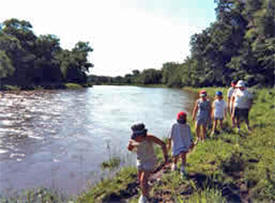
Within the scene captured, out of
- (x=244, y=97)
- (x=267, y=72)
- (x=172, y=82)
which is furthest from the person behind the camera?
(x=172, y=82)

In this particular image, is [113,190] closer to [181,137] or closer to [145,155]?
[145,155]

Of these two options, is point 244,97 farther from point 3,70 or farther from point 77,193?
point 3,70

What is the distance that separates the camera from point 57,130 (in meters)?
13.0

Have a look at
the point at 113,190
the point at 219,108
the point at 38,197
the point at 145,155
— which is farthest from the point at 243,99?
the point at 38,197

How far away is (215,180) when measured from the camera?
16.7 feet

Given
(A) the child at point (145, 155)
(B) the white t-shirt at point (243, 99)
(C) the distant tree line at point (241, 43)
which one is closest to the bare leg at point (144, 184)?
(A) the child at point (145, 155)

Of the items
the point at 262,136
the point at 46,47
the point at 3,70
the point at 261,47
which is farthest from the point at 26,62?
the point at 262,136

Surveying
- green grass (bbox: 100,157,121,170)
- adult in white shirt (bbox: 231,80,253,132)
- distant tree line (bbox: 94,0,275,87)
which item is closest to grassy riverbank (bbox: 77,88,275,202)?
green grass (bbox: 100,157,121,170)

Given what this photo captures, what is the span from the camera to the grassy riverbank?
449 centimetres

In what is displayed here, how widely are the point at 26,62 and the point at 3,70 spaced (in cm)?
2094

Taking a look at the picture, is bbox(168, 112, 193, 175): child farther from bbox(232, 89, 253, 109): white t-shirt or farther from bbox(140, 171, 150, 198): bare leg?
bbox(232, 89, 253, 109): white t-shirt

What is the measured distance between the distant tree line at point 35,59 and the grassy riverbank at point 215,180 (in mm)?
41434

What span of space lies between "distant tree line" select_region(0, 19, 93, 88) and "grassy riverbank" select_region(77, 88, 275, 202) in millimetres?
41434

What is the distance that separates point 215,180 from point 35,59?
70208 millimetres
